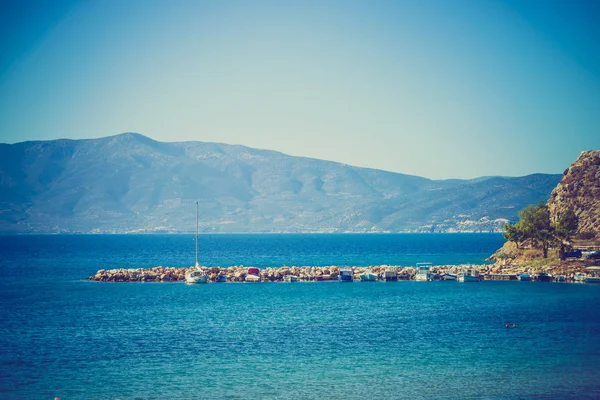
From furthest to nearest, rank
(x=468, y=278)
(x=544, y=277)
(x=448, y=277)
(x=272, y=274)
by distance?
(x=272, y=274) < (x=448, y=277) < (x=468, y=278) < (x=544, y=277)

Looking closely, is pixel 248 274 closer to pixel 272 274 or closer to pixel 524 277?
pixel 272 274

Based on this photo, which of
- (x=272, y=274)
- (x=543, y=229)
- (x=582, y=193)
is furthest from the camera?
(x=582, y=193)

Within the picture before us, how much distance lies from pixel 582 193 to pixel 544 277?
78.3 ft

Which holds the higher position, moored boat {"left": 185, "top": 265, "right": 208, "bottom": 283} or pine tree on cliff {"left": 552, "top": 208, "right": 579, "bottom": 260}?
pine tree on cliff {"left": 552, "top": 208, "right": 579, "bottom": 260}

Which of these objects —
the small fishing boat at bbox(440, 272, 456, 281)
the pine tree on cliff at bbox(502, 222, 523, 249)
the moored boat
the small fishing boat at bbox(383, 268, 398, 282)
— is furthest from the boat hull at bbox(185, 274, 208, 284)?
the pine tree on cliff at bbox(502, 222, 523, 249)

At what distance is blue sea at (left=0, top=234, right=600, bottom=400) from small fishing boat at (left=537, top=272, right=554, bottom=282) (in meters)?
5.97

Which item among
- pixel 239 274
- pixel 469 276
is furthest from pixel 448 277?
pixel 239 274

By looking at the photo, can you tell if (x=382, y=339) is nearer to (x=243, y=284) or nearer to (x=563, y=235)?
(x=243, y=284)

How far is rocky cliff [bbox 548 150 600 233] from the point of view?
9600 cm

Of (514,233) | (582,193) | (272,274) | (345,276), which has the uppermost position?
(582,193)

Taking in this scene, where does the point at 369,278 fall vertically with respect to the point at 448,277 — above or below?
below

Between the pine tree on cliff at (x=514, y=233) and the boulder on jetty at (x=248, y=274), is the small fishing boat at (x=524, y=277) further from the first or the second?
the pine tree on cliff at (x=514, y=233)

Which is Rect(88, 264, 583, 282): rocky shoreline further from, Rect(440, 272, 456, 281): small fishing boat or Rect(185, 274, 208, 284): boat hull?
Rect(185, 274, 208, 284): boat hull

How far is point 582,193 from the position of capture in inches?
3905
